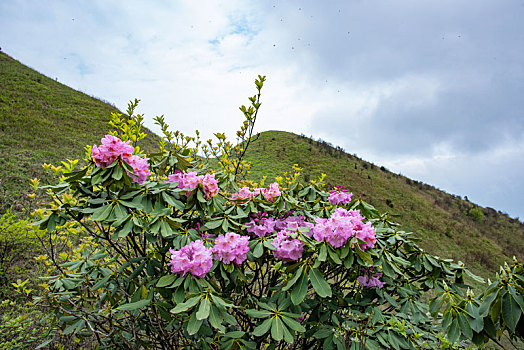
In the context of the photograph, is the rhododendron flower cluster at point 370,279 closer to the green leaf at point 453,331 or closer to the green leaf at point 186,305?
the green leaf at point 453,331

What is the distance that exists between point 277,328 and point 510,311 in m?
1.18

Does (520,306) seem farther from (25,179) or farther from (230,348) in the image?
(25,179)

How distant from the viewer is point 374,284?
6.72 feet

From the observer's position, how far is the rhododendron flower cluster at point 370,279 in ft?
6.70

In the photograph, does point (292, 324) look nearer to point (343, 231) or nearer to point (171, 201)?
point (343, 231)

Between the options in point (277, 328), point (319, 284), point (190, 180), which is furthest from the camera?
point (190, 180)

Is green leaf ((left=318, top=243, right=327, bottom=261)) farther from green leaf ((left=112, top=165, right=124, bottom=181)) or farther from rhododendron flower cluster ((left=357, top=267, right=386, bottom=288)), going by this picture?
green leaf ((left=112, top=165, right=124, bottom=181))

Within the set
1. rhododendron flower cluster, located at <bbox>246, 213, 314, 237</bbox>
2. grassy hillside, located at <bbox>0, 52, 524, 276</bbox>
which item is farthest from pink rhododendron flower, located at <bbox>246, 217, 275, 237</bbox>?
grassy hillside, located at <bbox>0, 52, 524, 276</bbox>

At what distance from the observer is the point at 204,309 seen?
131 cm

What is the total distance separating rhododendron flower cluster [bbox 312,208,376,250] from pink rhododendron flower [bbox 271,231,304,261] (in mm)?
144

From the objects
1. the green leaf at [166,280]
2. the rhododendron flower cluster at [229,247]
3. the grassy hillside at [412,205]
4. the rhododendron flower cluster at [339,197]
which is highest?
the grassy hillside at [412,205]

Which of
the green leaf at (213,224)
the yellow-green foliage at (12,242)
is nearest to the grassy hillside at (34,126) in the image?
the yellow-green foliage at (12,242)

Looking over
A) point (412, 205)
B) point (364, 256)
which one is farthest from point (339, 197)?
point (412, 205)

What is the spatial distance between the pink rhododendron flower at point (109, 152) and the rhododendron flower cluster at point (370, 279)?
1931mm
